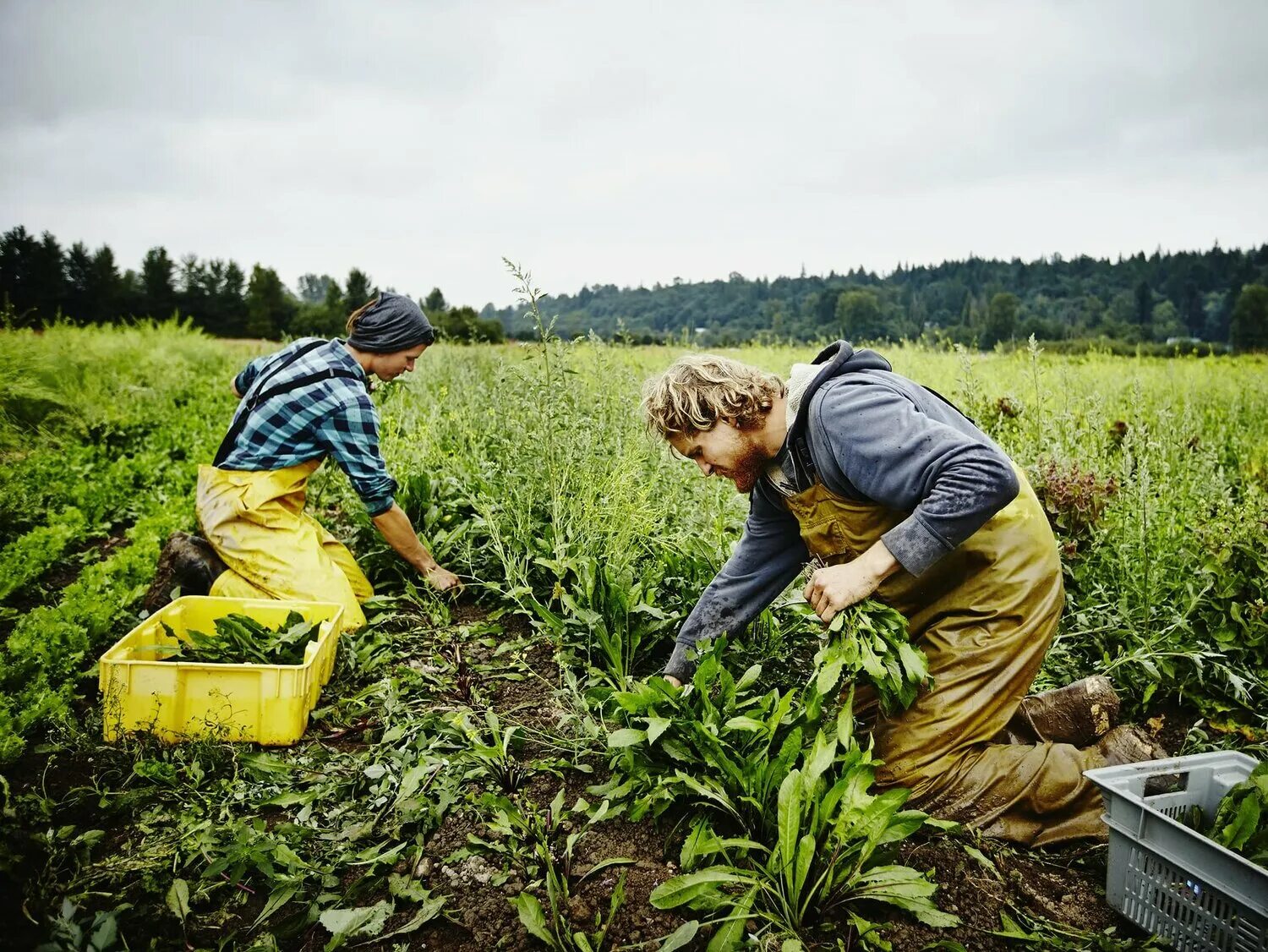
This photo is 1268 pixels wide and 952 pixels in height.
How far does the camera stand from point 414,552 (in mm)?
3611

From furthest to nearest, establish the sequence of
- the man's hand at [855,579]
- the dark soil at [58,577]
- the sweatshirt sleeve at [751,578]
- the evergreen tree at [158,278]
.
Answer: the evergreen tree at [158,278] < the dark soil at [58,577] < the sweatshirt sleeve at [751,578] < the man's hand at [855,579]

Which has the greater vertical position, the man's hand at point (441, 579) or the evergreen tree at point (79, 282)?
the evergreen tree at point (79, 282)

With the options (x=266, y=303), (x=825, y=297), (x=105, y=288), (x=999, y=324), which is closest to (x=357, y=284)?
(x=266, y=303)

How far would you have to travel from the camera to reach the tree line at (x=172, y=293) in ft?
111

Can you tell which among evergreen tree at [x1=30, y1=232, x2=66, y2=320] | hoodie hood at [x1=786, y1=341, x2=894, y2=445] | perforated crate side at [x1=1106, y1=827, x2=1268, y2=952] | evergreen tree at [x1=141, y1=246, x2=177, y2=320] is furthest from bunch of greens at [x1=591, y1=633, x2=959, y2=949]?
evergreen tree at [x1=141, y1=246, x2=177, y2=320]

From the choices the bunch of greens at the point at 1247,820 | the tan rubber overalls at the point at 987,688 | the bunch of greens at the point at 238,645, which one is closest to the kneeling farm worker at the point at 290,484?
the bunch of greens at the point at 238,645

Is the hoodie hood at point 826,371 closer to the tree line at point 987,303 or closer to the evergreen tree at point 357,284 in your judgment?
the tree line at point 987,303

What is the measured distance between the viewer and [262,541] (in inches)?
133

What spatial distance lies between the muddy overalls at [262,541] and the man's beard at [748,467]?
6.29 feet

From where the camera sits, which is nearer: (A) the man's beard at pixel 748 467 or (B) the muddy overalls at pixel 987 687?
(B) the muddy overalls at pixel 987 687

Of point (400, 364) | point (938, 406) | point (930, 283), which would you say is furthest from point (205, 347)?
point (930, 283)

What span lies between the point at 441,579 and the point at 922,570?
2.35 m

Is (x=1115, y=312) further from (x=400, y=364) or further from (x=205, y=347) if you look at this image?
(x=400, y=364)

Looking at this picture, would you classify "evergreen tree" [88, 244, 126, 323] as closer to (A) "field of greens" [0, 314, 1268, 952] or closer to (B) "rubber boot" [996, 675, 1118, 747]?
(A) "field of greens" [0, 314, 1268, 952]
